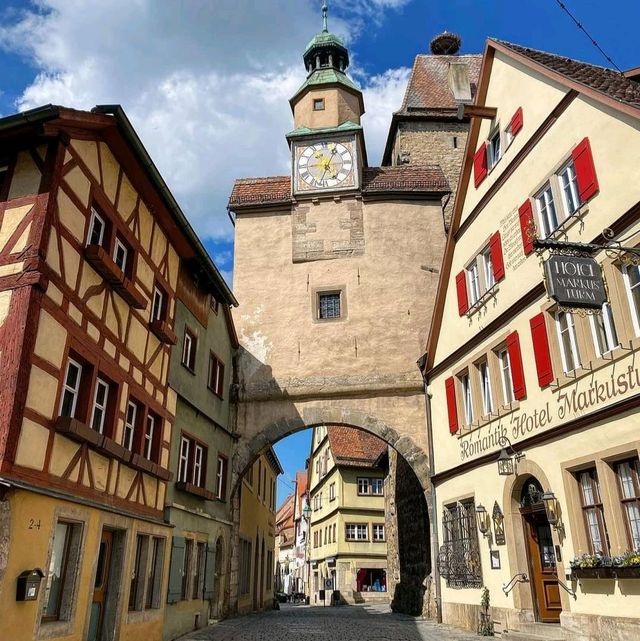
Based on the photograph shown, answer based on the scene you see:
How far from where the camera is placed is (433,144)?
83.8 feet

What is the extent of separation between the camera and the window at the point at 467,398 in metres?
13.0

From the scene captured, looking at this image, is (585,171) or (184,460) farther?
(184,460)

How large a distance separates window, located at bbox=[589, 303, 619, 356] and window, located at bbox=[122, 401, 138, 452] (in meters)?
7.17

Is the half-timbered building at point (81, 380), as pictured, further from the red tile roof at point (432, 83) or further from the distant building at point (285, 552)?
the distant building at point (285, 552)

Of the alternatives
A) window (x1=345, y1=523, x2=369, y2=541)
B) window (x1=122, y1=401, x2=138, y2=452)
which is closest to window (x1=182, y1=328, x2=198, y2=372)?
window (x1=122, y1=401, x2=138, y2=452)

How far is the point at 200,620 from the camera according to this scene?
1275 centimetres

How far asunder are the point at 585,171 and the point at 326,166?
11.5 meters

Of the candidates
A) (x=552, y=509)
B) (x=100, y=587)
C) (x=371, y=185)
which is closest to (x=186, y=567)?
(x=100, y=587)

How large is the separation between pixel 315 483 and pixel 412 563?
2562 centimetres

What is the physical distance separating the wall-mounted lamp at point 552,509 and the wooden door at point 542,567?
908 mm

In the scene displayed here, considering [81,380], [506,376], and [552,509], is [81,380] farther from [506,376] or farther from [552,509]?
[506,376]

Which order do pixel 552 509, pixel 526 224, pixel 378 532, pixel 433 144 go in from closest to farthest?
pixel 552 509 → pixel 526 224 → pixel 433 144 → pixel 378 532

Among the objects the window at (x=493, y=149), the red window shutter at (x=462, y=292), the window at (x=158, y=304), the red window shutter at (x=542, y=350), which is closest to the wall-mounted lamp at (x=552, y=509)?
the red window shutter at (x=542, y=350)

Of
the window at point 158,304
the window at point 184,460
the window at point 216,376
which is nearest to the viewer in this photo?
the window at point 158,304
